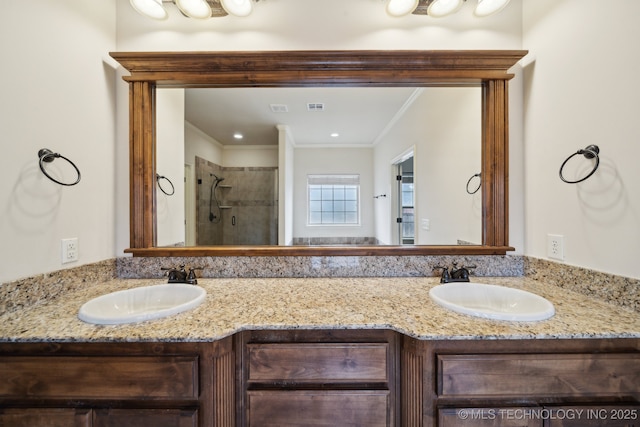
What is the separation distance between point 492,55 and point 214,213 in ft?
5.97

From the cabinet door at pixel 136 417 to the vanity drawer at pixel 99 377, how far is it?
0.04 m

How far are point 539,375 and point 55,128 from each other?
215cm

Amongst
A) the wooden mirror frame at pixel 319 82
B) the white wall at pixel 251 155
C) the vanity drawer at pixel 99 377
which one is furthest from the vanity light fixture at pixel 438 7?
the vanity drawer at pixel 99 377

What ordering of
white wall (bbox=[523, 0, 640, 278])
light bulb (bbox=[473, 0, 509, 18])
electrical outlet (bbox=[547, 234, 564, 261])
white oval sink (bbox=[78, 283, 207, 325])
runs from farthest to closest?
light bulb (bbox=[473, 0, 509, 18]), electrical outlet (bbox=[547, 234, 564, 261]), white oval sink (bbox=[78, 283, 207, 325]), white wall (bbox=[523, 0, 640, 278])

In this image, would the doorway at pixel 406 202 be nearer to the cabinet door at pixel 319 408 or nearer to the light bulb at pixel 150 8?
the cabinet door at pixel 319 408

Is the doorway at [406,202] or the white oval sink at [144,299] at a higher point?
the doorway at [406,202]

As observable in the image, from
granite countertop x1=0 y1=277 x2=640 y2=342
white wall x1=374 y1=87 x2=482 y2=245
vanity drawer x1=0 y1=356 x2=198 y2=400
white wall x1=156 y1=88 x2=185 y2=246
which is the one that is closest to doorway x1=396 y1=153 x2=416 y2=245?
white wall x1=374 y1=87 x2=482 y2=245

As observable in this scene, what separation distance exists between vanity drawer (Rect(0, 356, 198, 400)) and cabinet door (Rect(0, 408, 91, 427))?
46 millimetres

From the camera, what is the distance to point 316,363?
88 cm

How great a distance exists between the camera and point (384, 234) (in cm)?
153

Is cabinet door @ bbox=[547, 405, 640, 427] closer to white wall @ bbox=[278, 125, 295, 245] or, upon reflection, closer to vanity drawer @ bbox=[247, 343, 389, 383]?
vanity drawer @ bbox=[247, 343, 389, 383]

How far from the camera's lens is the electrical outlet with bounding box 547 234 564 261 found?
123 centimetres

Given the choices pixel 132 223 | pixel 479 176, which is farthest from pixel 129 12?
pixel 479 176

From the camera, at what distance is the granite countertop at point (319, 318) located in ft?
2.65
